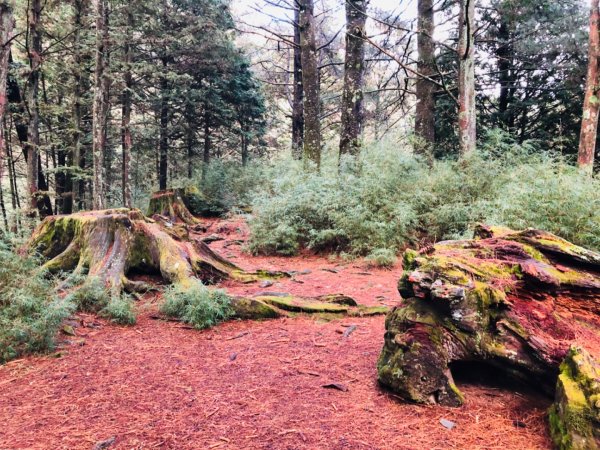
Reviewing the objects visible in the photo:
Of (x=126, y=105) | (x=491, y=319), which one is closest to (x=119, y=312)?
(x=491, y=319)

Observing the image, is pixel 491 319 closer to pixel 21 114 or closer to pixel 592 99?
pixel 592 99

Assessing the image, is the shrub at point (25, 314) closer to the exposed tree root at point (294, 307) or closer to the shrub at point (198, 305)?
the shrub at point (198, 305)

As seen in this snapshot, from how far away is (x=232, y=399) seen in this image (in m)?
2.65

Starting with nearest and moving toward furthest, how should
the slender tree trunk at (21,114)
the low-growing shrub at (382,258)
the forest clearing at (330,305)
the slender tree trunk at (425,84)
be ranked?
the forest clearing at (330,305), the low-growing shrub at (382,258), the slender tree trunk at (425,84), the slender tree trunk at (21,114)

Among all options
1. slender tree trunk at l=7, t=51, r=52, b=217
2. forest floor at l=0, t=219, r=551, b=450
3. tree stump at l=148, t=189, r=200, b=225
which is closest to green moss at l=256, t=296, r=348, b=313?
forest floor at l=0, t=219, r=551, b=450

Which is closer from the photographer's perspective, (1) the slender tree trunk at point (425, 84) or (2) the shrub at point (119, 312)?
(2) the shrub at point (119, 312)

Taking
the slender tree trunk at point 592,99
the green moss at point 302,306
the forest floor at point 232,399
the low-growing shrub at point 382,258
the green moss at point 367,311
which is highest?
the slender tree trunk at point 592,99

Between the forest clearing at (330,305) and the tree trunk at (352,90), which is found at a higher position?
the tree trunk at (352,90)

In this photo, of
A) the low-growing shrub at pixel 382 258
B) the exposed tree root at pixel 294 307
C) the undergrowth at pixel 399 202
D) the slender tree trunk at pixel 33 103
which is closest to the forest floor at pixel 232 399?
the exposed tree root at pixel 294 307

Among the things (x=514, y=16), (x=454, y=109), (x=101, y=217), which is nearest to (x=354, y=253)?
(x=101, y=217)

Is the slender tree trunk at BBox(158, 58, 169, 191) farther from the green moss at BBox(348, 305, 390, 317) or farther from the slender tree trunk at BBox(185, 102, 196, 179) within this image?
the green moss at BBox(348, 305, 390, 317)

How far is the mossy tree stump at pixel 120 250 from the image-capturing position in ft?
17.1

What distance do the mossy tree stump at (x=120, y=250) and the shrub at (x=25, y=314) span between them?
4.16 feet

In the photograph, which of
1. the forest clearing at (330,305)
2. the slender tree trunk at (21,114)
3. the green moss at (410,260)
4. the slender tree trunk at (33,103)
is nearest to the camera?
the forest clearing at (330,305)
